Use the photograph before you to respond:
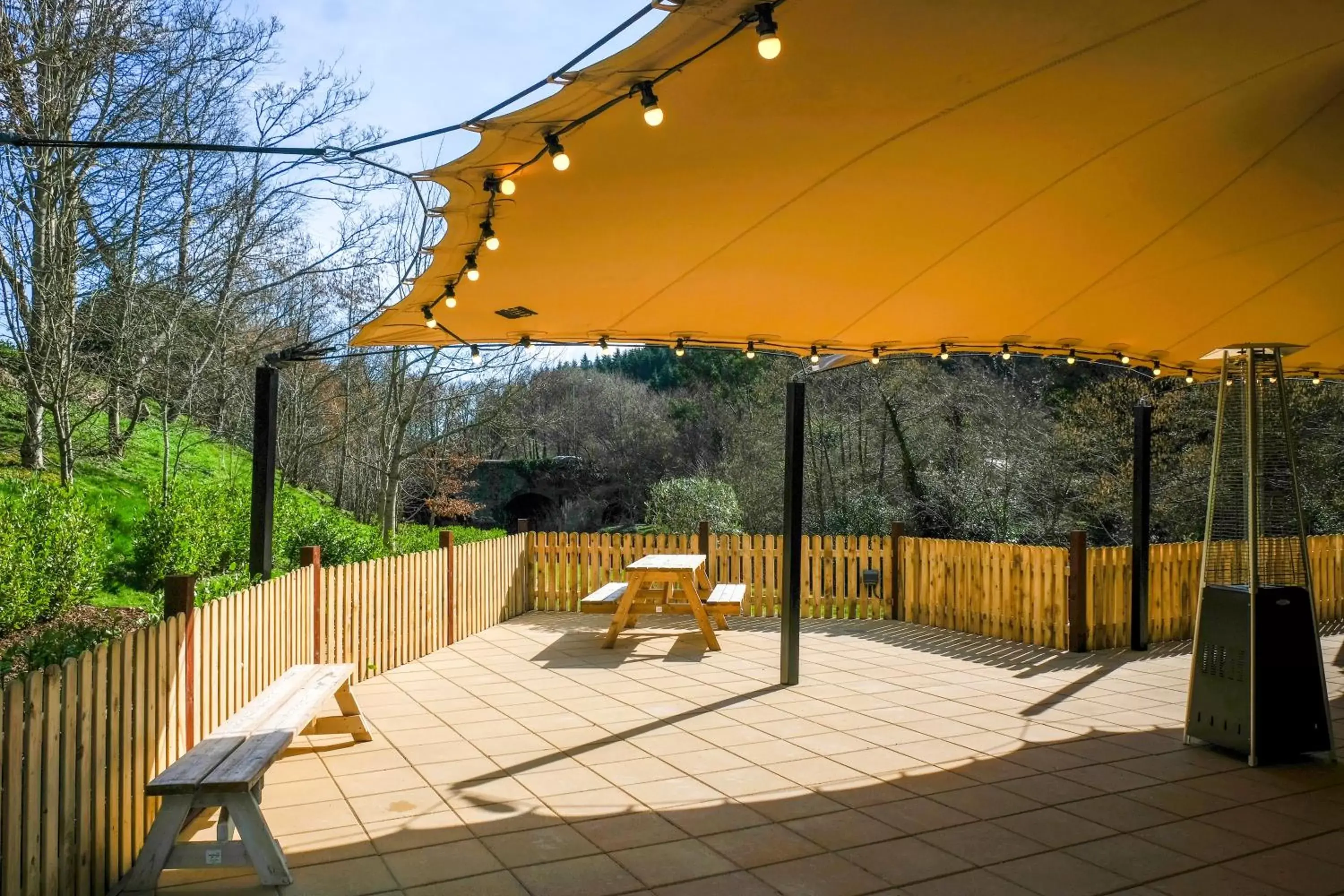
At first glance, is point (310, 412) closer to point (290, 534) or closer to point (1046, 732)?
point (290, 534)

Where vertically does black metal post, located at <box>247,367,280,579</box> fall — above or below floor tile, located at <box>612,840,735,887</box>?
above

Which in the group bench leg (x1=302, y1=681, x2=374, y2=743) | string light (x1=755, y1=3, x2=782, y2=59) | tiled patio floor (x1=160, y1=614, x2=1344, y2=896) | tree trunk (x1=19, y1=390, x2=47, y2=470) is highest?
string light (x1=755, y1=3, x2=782, y2=59)

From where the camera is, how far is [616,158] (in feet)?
13.4

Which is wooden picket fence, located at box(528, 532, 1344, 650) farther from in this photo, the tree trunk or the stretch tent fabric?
the tree trunk

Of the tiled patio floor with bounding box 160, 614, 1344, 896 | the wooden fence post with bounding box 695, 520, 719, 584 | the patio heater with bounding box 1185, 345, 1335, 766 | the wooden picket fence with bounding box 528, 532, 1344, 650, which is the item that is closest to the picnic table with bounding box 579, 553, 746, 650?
the wooden picket fence with bounding box 528, 532, 1344, 650

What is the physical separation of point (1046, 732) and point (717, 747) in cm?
236

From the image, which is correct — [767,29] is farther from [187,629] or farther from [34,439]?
[34,439]

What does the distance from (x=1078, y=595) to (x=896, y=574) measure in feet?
8.31

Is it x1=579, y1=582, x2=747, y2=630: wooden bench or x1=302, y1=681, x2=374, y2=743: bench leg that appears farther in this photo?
x1=579, y1=582, x2=747, y2=630: wooden bench

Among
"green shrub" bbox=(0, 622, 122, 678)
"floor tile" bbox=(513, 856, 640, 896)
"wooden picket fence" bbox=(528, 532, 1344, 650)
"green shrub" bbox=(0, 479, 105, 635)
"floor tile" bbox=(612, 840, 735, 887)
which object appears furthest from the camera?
"wooden picket fence" bbox=(528, 532, 1344, 650)

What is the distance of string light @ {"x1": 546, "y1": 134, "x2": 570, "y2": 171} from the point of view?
147 inches

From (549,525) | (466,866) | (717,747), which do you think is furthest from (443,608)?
(549,525)

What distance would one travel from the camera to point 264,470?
7.05 metres

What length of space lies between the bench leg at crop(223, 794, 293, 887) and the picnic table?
18.7 ft
